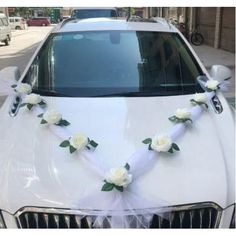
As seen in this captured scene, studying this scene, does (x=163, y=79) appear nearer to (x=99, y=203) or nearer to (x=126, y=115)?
(x=126, y=115)

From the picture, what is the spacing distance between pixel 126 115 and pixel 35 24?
178ft

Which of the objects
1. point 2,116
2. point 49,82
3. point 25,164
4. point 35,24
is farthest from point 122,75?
point 35,24

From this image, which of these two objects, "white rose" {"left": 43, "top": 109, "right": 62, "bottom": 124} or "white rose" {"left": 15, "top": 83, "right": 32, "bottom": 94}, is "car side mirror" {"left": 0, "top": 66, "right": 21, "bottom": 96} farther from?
"white rose" {"left": 43, "top": 109, "right": 62, "bottom": 124}

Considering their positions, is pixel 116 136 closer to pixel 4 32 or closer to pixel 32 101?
pixel 32 101

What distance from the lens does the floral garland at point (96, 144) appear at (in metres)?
1.92

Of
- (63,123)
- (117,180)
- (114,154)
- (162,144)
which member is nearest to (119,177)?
(117,180)

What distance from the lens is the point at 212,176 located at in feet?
6.71

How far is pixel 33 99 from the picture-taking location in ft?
8.96

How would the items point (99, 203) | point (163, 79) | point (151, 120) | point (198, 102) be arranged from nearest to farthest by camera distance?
point (99, 203) → point (151, 120) → point (198, 102) → point (163, 79)

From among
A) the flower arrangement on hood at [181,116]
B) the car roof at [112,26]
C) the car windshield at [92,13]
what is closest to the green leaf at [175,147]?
the flower arrangement on hood at [181,116]

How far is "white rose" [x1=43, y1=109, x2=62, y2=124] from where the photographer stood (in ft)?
8.02

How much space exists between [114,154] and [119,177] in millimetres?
264

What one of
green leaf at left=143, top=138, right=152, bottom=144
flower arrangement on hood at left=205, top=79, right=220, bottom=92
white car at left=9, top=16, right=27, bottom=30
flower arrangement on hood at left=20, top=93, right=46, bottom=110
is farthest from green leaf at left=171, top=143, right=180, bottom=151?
white car at left=9, top=16, right=27, bottom=30

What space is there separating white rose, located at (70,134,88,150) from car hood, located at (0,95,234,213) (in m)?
0.06
